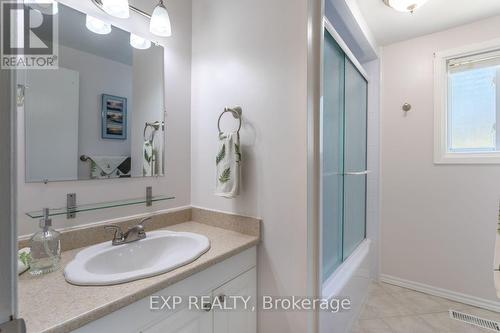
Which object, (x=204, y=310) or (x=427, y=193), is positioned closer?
(x=204, y=310)

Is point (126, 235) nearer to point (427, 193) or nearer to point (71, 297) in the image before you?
point (71, 297)

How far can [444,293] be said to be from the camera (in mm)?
2160

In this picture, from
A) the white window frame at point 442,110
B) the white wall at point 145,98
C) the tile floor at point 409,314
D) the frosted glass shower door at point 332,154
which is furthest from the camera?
the white window frame at point 442,110

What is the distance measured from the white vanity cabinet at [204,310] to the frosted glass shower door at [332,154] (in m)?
0.49

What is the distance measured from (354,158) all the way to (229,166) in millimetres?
1277

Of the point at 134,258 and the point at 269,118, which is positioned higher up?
the point at 269,118

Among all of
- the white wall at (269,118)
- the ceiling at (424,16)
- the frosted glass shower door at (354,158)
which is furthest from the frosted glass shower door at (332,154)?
the ceiling at (424,16)

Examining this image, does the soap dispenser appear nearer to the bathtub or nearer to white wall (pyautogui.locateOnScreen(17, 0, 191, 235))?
white wall (pyautogui.locateOnScreen(17, 0, 191, 235))

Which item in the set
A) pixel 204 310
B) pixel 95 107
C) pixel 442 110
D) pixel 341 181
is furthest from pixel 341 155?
pixel 95 107

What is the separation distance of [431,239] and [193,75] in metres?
2.50

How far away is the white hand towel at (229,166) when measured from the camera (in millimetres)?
1271

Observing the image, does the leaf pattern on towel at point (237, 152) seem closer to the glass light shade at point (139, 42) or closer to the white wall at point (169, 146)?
the white wall at point (169, 146)

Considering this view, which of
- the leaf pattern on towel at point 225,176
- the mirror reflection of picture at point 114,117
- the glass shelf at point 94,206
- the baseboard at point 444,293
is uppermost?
the mirror reflection of picture at point 114,117

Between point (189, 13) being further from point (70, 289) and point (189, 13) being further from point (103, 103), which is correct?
point (70, 289)
